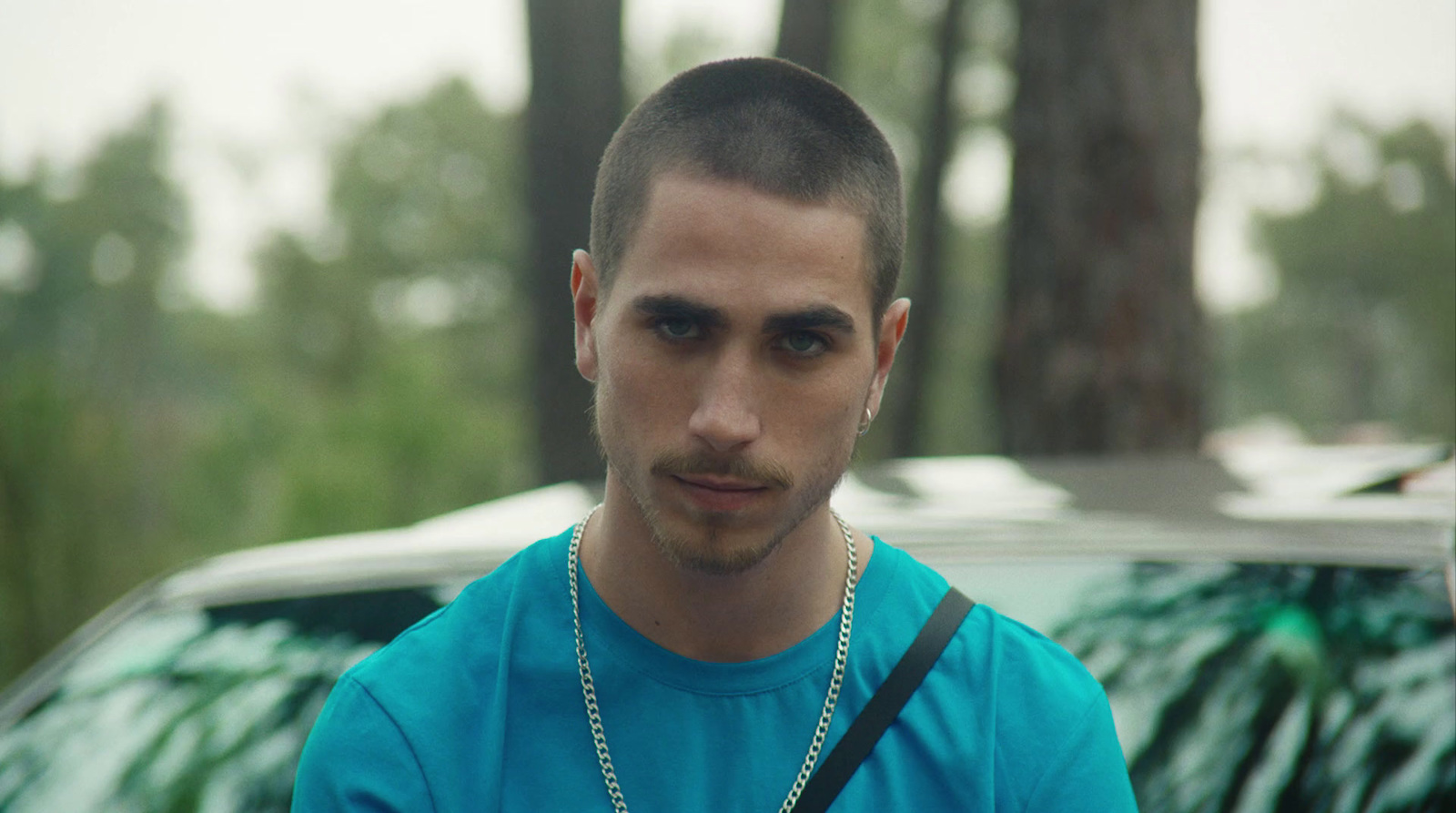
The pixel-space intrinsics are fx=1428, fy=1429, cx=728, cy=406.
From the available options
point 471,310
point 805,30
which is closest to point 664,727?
point 805,30

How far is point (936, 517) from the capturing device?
2785 millimetres

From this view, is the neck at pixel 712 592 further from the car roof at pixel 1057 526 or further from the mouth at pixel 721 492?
the car roof at pixel 1057 526

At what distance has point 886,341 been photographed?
1.93 metres

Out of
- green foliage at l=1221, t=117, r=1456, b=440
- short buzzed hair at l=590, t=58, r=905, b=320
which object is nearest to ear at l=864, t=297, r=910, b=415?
short buzzed hair at l=590, t=58, r=905, b=320

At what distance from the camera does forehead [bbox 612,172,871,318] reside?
1706mm

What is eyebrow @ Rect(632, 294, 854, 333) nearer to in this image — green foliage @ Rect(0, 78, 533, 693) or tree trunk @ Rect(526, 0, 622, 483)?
tree trunk @ Rect(526, 0, 622, 483)

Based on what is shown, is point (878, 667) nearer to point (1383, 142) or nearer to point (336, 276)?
point (336, 276)

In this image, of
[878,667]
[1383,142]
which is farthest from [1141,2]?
[1383,142]

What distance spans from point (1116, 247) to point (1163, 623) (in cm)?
379

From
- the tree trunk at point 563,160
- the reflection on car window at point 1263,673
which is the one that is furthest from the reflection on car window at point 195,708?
the tree trunk at point 563,160

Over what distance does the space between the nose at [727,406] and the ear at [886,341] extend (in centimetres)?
25

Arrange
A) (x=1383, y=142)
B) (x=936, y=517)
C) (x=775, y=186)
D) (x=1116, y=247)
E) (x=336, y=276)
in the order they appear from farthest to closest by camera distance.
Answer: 1. (x=1383, y=142)
2. (x=336, y=276)
3. (x=1116, y=247)
4. (x=936, y=517)
5. (x=775, y=186)

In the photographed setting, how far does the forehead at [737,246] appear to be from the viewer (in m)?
1.71

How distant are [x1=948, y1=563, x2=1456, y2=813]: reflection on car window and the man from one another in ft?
2.37
